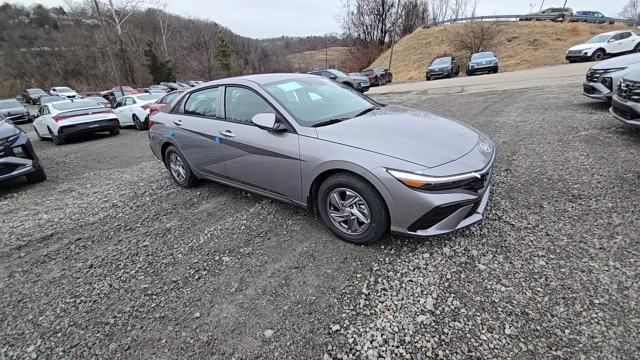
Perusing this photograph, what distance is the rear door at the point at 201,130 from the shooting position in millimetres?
3609

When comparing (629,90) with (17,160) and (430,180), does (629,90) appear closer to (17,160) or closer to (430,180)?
(430,180)

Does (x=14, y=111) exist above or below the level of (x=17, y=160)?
below

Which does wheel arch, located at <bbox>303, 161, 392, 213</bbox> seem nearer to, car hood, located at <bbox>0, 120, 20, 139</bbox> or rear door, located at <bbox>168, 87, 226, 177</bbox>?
rear door, located at <bbox>168, 87, 226, 177</bbox>

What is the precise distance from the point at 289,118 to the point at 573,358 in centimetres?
261

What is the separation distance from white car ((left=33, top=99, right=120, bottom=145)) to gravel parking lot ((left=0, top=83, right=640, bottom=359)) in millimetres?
6348

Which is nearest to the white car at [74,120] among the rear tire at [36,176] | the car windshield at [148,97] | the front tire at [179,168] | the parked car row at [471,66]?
the car windshield at [148,97]

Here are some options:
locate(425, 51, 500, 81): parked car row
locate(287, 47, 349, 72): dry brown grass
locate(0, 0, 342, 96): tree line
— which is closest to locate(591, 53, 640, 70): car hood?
locate(425, 51, 500, 81): parked car row

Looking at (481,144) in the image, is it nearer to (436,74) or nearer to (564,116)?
(564,116)

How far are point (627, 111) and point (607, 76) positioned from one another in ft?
6.92

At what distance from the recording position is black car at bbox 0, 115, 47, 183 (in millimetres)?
4672

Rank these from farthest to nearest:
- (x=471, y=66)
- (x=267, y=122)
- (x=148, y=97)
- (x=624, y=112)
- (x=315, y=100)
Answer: (x=471, y=66), (x=148, y=97), (x=624, y=112), (x=315, y=100), (x=267, y=122)

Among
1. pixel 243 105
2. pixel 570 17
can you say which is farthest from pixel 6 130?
pixel 570 17

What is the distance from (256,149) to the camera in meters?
3.15

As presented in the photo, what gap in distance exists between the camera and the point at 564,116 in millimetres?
6109
